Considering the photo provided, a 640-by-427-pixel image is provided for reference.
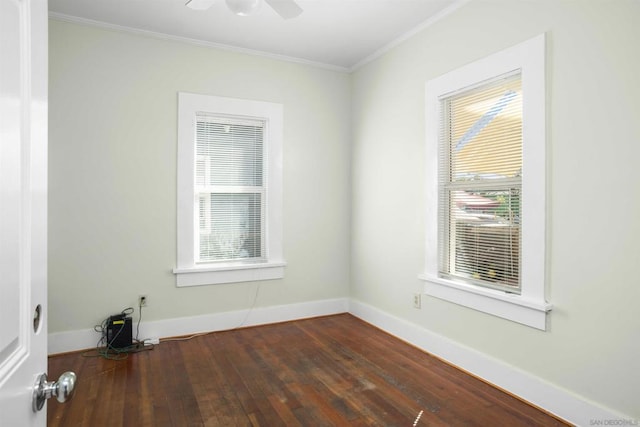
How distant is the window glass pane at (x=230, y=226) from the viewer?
3684 mm

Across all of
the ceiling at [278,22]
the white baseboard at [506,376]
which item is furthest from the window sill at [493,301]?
the ceiling at [278,22]

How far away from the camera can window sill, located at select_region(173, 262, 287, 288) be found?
3.52 m

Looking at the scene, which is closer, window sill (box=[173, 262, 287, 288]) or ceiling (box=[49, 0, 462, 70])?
ceiling (box=[49, 0, 462, 70])

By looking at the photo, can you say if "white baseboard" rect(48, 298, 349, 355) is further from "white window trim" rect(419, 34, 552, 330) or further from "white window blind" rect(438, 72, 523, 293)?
"white window trim" rect(419, 34, 552, 330)

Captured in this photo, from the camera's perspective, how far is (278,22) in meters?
3.17

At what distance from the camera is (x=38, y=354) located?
864mm

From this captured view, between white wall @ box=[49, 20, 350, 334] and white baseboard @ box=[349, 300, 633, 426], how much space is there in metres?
1.24

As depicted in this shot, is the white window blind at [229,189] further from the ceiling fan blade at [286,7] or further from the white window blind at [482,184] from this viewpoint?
the white window blind at [482,184]

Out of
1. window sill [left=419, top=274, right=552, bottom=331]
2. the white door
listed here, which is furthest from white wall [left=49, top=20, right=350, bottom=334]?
the white door

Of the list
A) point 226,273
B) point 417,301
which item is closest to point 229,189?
point 226,273

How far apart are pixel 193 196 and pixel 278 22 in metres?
1.67

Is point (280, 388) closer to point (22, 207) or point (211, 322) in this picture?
point (211, 322)

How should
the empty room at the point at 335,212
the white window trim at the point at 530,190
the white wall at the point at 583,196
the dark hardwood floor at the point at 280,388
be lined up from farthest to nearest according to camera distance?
the white window trim at the point at 530,190
the dark hardwood floor at the point at 280,388
the empty room at the point at 335,212
the white wall at the point at 583,196

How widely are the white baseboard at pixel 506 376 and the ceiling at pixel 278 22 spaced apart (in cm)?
253
